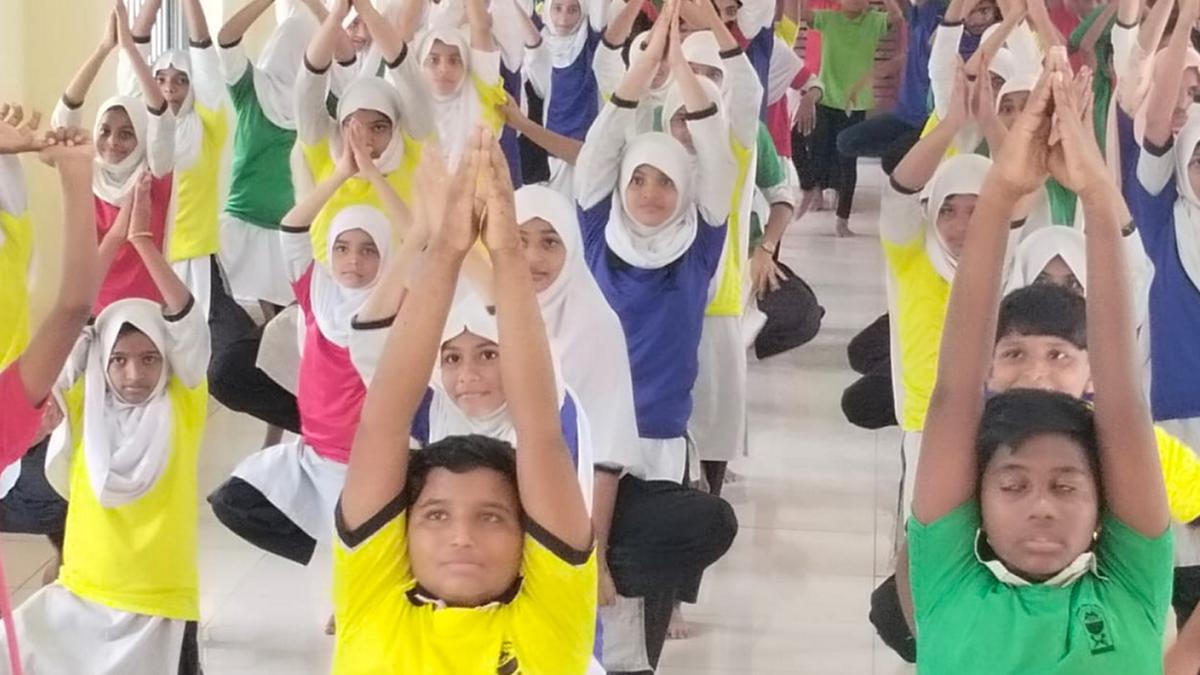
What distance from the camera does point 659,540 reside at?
3.79m

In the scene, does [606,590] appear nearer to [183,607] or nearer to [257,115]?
[183,607]

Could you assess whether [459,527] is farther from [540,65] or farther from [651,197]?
[540,65]

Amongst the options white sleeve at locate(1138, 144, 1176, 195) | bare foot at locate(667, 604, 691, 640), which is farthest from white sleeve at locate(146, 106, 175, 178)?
white sleeve at locate(1138, 144, 1176, 195)

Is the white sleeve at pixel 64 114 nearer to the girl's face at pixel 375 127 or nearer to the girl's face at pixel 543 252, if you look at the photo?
the girl's face at pixel 375 127

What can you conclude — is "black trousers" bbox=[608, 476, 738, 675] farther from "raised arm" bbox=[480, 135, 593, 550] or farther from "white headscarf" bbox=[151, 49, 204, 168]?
"white headscarf" bbox=[151, 49, 204, 168]

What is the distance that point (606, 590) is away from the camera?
3.86m

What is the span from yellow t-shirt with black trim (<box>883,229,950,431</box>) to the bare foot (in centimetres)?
72

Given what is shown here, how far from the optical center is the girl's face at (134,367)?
3619 millimetres

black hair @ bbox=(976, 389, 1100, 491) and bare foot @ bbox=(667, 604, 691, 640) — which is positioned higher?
black hair @ bbox=(976, 389, 1100, 491)

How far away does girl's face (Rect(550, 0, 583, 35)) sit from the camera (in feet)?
21.1

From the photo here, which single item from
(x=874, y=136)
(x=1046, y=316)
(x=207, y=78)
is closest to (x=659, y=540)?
(x=1046, y=316)

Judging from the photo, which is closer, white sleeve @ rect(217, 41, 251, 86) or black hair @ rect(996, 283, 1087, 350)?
black hair @ rect(996, 283, 1087, 350)

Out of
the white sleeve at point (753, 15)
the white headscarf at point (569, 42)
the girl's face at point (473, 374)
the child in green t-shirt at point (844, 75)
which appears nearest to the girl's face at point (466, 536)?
the girl's face at point (473, 374)

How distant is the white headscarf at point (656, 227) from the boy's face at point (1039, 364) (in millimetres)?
1440
